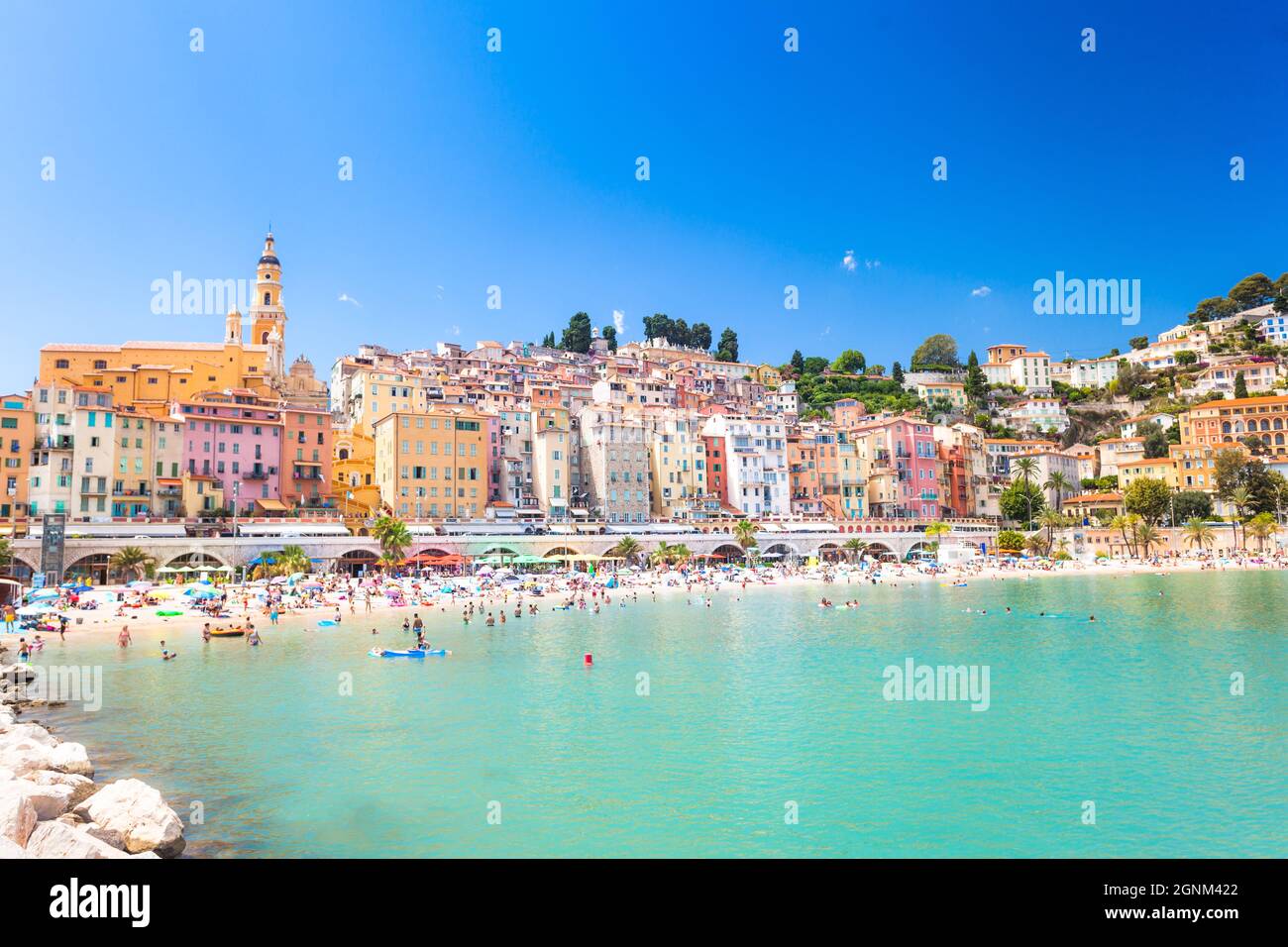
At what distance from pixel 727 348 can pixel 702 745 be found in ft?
474

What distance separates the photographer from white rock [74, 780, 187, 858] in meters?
12.5

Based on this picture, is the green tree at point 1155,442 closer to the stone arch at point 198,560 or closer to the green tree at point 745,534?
the green tree at point 745,534

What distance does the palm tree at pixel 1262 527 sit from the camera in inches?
3393

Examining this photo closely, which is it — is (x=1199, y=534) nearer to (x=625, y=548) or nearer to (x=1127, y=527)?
(x=1127, y=527)

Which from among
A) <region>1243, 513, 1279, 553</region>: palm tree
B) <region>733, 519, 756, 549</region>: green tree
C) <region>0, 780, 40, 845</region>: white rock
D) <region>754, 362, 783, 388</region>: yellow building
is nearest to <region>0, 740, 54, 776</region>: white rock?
<region>0, 780, 40, 845</region>: white rock

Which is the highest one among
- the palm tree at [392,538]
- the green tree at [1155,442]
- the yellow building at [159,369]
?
the yellow building at [159,369]

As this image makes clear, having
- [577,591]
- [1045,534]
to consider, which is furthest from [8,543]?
[1045,534]

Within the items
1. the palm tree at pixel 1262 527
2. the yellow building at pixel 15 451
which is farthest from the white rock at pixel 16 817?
the palm tree at pixel 1262 527

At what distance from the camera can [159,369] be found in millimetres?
77312

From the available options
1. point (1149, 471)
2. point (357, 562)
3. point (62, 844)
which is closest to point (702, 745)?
point (62, 844)

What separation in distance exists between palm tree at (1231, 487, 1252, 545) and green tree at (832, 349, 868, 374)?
7643 centimetres

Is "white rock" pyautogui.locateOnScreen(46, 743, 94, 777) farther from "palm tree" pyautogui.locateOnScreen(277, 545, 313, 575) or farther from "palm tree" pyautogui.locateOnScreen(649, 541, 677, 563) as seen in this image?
"palm tree" pyautogui.locateOnScreen(649, 541, 677, 563)
